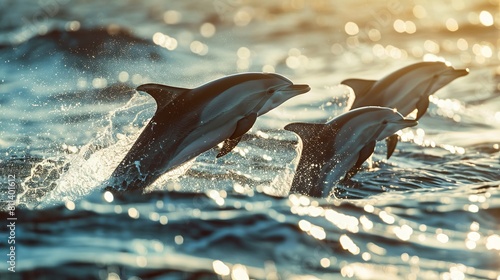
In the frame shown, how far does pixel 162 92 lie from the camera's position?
10.7m

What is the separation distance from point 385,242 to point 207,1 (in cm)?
A: 2008

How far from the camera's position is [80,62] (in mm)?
19828

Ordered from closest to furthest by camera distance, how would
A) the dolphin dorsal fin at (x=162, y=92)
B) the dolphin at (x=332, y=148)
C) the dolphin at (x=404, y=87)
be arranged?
the dolphin dorsal fin at (x=162, y=92), the dolphin at (x=332, y=148), the dolphin at (x=404, y=87)

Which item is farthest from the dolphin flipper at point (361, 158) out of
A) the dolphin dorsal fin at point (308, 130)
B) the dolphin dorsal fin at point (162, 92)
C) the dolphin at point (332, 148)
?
the dolphin dorsal fin at point (162, 92)

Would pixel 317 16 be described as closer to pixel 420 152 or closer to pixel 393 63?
pixel 393 63

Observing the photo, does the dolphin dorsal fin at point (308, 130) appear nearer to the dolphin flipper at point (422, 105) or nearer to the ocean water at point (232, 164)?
the ocean water at point (232, 164)

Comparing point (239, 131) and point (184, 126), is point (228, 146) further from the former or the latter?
point (184, 126)

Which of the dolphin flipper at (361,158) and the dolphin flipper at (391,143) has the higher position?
the dolphin flipper at (391,143)

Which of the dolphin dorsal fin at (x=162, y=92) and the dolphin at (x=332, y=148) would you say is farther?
the dolphin at (x=332, y=148)

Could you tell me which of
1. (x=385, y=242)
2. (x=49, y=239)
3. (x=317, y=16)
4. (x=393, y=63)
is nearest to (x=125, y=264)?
(x=49, y=239)

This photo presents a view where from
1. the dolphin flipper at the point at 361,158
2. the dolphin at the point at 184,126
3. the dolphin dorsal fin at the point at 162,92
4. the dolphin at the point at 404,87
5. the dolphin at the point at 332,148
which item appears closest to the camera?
the dolphin dorsal fin at the point at 162,92

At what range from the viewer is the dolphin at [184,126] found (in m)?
10.9

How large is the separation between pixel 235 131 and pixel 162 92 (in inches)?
43.3

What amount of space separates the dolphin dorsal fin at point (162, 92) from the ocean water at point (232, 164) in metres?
1.02
